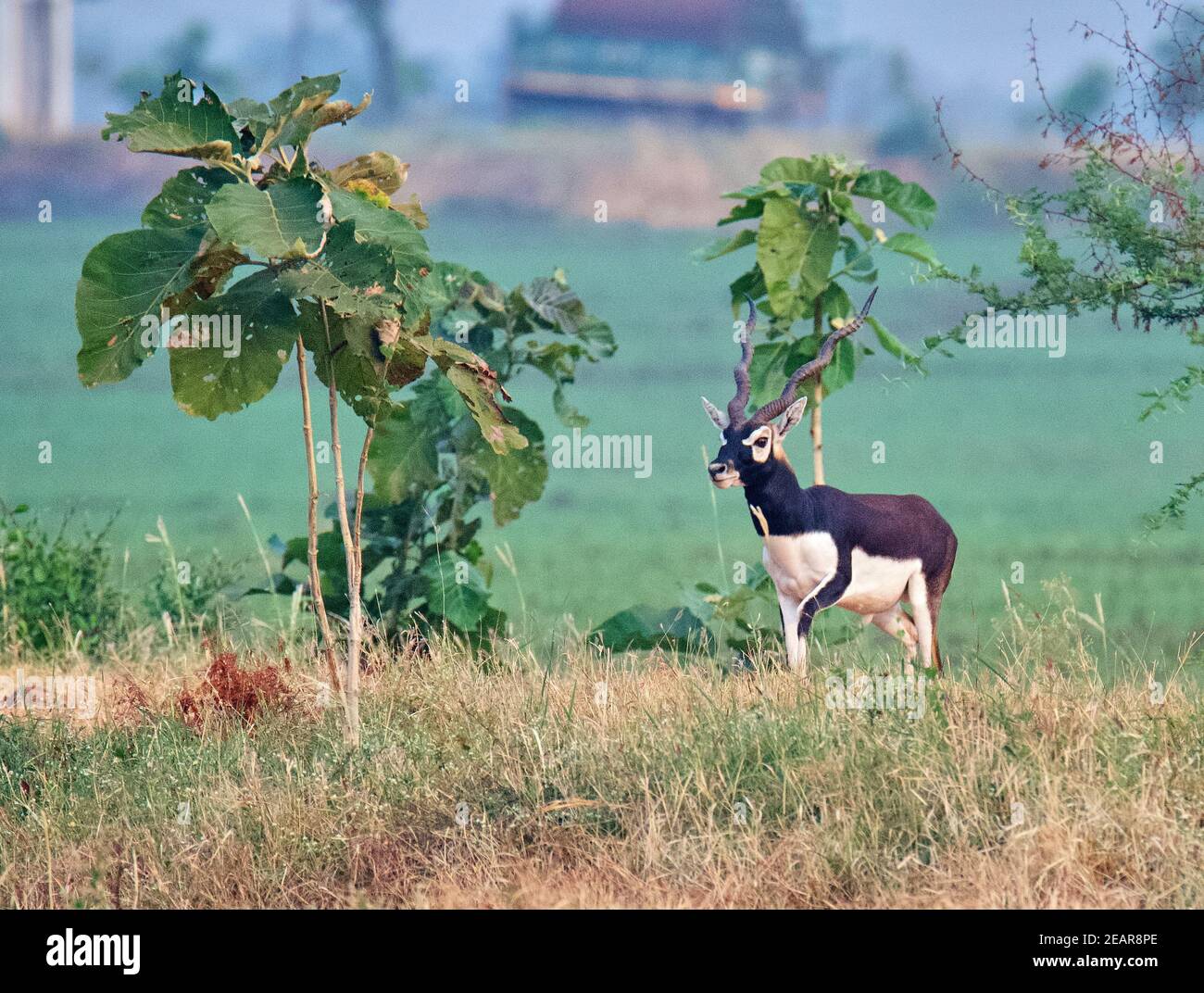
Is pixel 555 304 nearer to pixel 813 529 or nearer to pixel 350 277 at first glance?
pixel 813 529

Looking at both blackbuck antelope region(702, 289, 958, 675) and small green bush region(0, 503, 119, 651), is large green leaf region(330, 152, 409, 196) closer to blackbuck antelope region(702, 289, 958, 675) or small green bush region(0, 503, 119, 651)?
blackbuck antelope region(702, 289, 958, 675)

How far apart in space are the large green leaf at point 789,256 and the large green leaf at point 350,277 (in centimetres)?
221

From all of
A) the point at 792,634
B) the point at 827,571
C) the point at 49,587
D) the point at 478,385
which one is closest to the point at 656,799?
the point at 792,634

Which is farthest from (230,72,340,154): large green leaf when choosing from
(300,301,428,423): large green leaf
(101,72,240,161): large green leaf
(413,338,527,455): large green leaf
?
(413,338,527,455): large green leaf

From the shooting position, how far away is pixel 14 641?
9023mm

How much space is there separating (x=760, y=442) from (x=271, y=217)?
2.29 metres

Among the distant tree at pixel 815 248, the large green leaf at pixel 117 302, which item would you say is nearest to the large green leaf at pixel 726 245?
the distant tree at pixel 815 248

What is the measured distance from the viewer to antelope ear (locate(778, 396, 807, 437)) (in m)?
6.45

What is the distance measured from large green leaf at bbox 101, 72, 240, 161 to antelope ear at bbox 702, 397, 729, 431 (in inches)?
89.8

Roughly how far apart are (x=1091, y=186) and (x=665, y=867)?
155 inches

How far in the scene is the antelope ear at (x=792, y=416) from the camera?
645 cm

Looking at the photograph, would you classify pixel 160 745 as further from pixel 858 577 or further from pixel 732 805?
pixel 858 577
